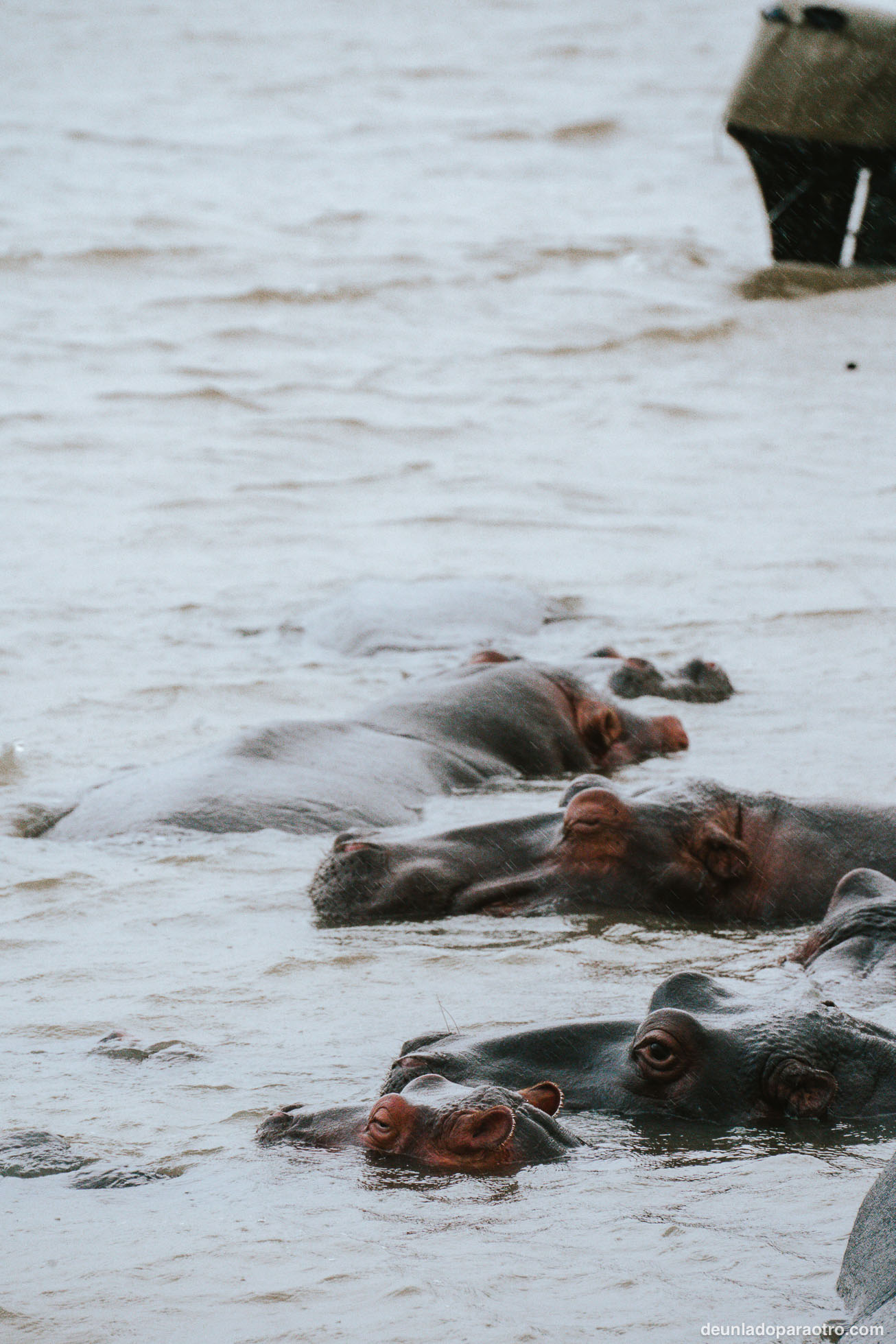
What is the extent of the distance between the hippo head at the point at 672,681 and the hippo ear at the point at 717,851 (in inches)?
86.2

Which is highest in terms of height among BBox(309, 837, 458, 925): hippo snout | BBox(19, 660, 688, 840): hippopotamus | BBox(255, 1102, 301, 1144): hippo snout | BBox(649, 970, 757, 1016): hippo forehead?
BBox(649, 970, 757, 1016): hippo forehead

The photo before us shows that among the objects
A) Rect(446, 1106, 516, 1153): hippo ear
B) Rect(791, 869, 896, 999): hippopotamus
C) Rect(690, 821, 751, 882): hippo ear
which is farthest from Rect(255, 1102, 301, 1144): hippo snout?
Rect(690, 821, 751, 882): hippo ear

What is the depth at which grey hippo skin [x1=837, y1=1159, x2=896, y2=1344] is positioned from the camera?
2.46 meters

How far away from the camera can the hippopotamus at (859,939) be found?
13.2ft

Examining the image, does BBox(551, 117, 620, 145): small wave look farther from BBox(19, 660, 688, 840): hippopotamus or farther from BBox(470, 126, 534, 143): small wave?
BBox(19, 660, 688, 840): hippopotamus

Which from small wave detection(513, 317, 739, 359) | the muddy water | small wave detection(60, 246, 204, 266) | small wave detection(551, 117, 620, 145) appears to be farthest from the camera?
small wave detection(551, 117, 620, 145)

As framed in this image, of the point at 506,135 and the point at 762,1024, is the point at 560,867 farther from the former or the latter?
the point at 506,135

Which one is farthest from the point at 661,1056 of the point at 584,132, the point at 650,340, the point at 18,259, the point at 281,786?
the point at 584,132

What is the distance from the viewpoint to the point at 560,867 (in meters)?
4.92

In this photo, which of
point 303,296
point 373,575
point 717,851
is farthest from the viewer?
point 303,296

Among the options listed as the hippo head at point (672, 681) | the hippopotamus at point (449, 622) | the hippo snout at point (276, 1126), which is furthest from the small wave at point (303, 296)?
the hippo snout at point (276, 1126)

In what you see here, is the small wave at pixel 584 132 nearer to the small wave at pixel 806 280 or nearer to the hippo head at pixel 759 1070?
the small wave at pixel 806 280

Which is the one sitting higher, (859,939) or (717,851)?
(859,939)

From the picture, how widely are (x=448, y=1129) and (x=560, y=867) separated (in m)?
1.83
